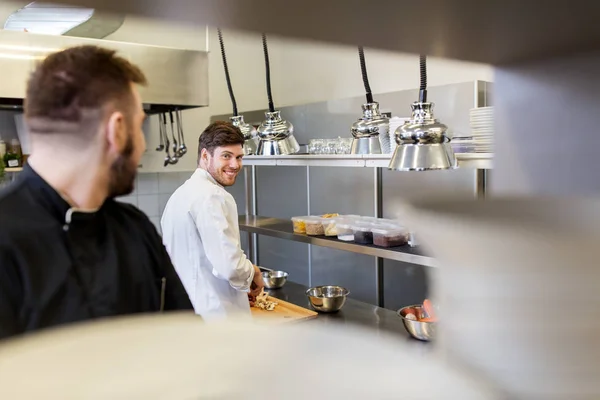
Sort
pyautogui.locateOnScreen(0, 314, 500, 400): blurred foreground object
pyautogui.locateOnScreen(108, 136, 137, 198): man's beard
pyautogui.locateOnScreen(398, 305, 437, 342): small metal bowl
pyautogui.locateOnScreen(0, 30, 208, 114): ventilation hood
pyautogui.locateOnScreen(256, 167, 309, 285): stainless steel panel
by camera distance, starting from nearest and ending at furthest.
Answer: pyautogui.locateOnScreen(0, 314, 500, 400): blurred foreground object → pyautogui.locateOnScreen(108, 136, 137, 198): man's beard → pyautogui.locateOnScreen(398, 305, 437, 342): small metal bowl → pyautogui.locateOnScreen(0, 30, 208, 114): ventilation hood → pyautogui.locateOnScreen(256, 167, 309, 285): stainless steel panel

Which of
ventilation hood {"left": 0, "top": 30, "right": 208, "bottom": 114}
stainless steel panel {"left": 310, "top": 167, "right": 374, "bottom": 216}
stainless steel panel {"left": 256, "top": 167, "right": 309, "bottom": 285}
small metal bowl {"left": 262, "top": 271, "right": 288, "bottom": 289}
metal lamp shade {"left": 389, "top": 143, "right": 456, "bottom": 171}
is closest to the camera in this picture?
metal lamp shade {"left": 389, "top": 143, "right": 456, "bottom": 171}

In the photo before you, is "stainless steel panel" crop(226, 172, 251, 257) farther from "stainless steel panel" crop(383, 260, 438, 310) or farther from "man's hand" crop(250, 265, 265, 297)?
"man's hand" crop(250, 265, 265, 297)

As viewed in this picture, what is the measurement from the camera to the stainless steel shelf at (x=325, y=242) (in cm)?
157

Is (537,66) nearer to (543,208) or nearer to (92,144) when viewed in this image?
(543,208)

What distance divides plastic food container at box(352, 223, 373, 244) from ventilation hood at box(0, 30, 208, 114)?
739mm

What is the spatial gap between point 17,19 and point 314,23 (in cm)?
160

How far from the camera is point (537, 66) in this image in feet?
1.47

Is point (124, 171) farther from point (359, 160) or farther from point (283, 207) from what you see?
point (283, 207)

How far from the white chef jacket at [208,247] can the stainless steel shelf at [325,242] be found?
0.28 meters

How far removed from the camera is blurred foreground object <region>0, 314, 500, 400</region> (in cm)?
20

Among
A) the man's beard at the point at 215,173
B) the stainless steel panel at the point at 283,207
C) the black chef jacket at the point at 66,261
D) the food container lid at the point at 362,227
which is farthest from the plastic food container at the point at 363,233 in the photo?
the black chef jacket at the point at 66,261

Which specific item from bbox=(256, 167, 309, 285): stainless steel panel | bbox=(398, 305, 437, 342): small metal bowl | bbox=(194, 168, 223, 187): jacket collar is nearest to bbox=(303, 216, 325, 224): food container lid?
bbox=(194, 168, 223, 187): jacket collar

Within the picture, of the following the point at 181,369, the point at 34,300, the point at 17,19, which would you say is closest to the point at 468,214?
the point at 181,369

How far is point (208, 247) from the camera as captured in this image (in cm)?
176
